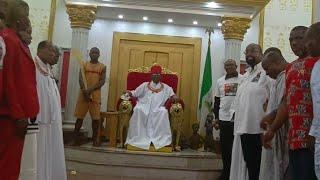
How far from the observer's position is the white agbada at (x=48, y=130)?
3766mm

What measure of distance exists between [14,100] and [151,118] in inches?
177

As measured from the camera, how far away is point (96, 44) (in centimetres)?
876

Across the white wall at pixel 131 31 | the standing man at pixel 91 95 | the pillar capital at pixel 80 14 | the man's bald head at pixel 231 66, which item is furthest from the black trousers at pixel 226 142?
the pillar capital at pixel 80 14

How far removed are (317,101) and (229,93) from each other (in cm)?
329

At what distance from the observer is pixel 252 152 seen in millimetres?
3842

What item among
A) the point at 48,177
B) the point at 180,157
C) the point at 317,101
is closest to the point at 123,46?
the point at 180,157

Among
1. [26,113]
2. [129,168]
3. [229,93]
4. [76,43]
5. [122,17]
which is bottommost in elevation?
[129,168]

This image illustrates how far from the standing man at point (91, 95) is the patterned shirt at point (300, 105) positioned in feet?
15.9

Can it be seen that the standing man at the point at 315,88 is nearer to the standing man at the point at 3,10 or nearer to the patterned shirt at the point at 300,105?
the patterned shirt at the point at 300,105

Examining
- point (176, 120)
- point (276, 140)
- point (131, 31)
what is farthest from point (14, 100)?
point (131, 31)

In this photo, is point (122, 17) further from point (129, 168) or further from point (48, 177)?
point (48, 177)

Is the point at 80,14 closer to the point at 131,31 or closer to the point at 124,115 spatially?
the point at 131,31

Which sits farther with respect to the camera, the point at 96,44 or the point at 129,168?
the point at 96,44

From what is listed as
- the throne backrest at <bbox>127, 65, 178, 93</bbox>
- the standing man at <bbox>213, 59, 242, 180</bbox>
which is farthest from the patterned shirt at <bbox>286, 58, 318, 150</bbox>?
the throne backrest at <bbox>127, 65, 178, 93</bbox>
